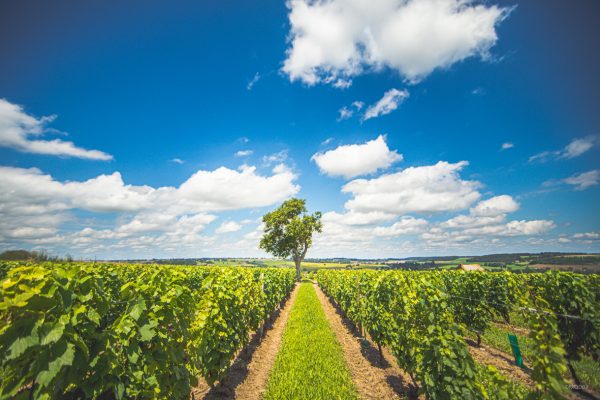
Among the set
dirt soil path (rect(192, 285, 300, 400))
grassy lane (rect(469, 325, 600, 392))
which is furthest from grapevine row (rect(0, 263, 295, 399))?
grassy lane (rect(469, 325, 600, 392))

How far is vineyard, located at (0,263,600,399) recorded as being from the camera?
261cm

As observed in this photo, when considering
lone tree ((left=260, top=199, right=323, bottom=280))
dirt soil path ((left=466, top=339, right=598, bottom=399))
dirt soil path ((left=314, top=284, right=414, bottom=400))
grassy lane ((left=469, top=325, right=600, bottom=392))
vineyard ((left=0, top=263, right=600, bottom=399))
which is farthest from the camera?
lone tree ((left=260, top=199, right=323, bottom=280))

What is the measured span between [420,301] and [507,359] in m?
6.10

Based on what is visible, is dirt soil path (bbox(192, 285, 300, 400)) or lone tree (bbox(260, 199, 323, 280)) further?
lone tree (bbox(260, 199, 323, 280))

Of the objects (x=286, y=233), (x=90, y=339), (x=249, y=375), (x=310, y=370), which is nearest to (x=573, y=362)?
(x=310, y=370)

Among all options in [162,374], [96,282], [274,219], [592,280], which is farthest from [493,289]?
[274,219]

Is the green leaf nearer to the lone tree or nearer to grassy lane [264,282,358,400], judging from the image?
grassy lane [264,282,358,400]

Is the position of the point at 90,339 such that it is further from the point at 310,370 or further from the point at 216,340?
the point at 310,370

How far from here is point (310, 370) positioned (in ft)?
25.0

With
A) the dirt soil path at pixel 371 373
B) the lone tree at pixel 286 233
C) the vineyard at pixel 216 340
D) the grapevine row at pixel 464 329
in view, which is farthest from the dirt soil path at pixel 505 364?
the lone tree at pixel 286 233

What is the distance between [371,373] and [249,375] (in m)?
3.72

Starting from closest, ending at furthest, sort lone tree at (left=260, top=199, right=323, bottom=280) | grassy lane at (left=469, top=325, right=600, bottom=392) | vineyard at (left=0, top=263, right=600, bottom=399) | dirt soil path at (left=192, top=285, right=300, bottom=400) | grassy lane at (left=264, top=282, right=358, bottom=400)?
vineyard at (left=0, top=263, right=600, bottom=399), grassy lane at (left=264, top=282, right=358, bottom=400), dirt soil path at (left=192, top=285, right=300, bottom=400), grassy lane at (left=469, top=325, right=600, bottom=392), lone tree at (left=260, top=199, right=323, bottom=280)

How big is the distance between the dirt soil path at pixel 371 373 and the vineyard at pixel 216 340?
11cm

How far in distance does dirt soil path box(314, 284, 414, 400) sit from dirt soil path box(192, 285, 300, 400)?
8.65 ft
